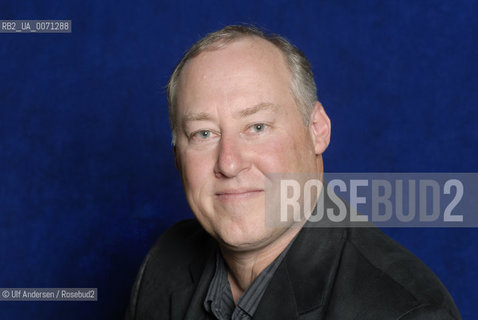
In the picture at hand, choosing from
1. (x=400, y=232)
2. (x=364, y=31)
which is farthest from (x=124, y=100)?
(x=400, y=232)

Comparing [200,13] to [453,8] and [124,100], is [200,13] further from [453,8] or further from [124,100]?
[453,8]

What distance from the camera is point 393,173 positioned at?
125 inches

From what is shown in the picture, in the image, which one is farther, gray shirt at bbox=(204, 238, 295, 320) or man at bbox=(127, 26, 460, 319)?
gray shirt at bbox=(204, 238, 295, 320)

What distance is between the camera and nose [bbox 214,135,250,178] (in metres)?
1.55

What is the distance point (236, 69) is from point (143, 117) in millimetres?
1690

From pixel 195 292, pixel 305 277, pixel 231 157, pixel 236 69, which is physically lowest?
pixel 195 292

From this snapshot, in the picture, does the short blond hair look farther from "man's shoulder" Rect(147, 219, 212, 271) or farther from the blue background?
the blue background

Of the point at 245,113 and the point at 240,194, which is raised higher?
the point at 245,113

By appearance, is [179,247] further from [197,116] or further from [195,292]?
[197,116]

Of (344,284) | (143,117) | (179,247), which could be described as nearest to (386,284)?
(344,284)

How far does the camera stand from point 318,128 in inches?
70.5

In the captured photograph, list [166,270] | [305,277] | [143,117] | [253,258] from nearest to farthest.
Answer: [305,277]
[253,258]
[166,270]
[143,117]

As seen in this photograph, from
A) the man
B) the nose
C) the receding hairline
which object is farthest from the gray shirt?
the receding hairline

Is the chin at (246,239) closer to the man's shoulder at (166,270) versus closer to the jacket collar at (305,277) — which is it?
the jacket collar at (305,277)
